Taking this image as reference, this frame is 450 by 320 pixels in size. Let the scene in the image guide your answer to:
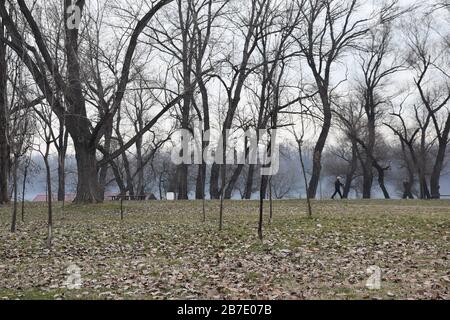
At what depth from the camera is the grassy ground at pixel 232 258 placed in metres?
7.36

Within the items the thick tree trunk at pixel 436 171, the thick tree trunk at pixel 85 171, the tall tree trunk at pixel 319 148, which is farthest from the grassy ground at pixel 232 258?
the thick tree trunk at pixel 436 171

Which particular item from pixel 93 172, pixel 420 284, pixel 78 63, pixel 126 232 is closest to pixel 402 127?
pixel 93 172

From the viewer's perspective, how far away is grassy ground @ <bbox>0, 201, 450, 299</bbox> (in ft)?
24.2

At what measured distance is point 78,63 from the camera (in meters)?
19.2

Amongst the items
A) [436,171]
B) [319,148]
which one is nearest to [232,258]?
[319,148]

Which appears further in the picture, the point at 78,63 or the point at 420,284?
the point at 78,63

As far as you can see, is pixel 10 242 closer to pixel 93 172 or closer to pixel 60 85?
pixel 60 85

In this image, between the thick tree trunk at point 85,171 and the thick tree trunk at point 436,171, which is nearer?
the thick tree trunk at point 85,171

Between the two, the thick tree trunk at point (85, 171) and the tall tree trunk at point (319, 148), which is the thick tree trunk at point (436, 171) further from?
the thick tree trunk at point (85, 171)

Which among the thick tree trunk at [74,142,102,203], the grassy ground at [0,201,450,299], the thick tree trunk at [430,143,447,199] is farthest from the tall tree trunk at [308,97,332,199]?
the grassy ground at [0,201,450,299]

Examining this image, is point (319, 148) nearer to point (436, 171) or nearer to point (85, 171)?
point (436, 171)

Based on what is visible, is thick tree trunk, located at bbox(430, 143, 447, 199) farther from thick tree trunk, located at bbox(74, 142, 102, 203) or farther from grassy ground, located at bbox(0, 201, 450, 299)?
thick tree trunk, located at bbox(74, 142, 102, 203)

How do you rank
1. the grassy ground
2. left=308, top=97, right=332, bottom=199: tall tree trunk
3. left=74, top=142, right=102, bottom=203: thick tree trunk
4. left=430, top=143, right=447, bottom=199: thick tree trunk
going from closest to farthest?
the grassy ground, left=74, top=142, right=102, bottom=203: thick tree trunk, left=308, top=97, right=332, bottom=199: tall tree trunk, left=430, top=143, right=447, bottom=199: thick tree trunk
